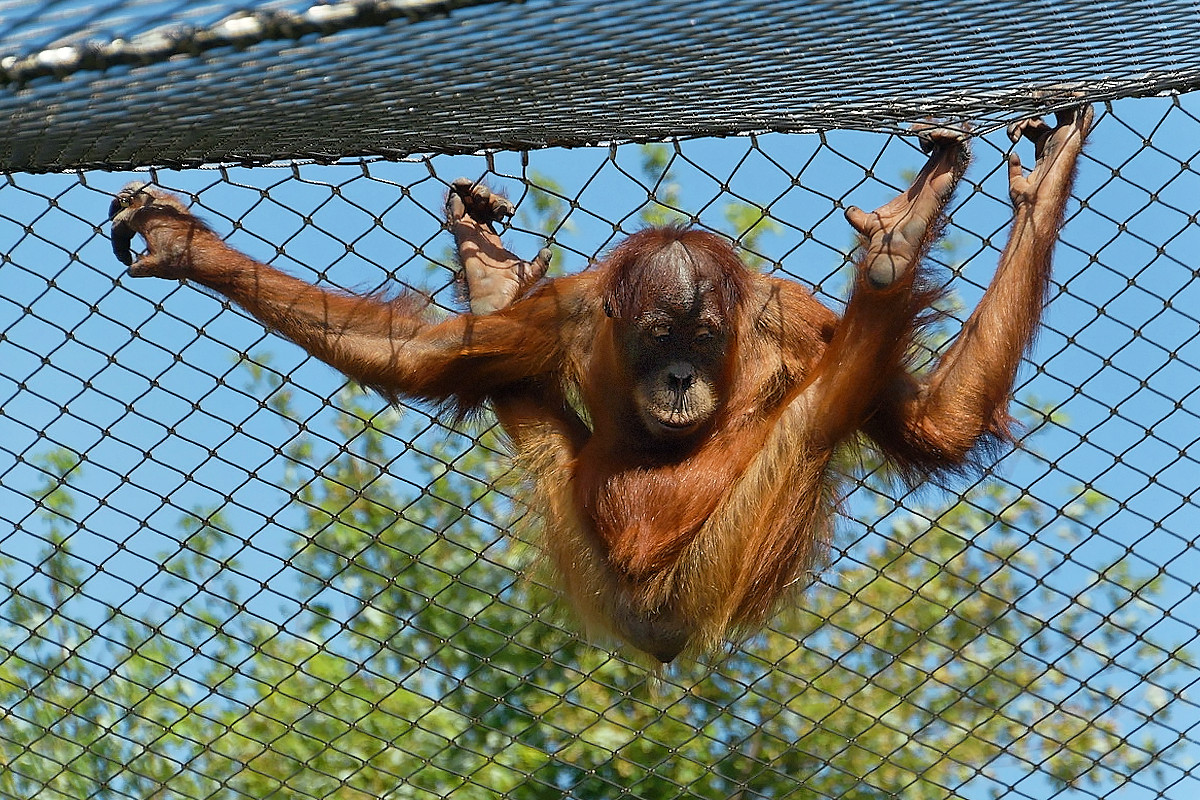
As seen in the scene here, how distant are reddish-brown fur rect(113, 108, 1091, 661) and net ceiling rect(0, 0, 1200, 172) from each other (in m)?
0.21

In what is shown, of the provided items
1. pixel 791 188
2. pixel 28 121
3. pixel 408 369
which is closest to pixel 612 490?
pixel 408 369

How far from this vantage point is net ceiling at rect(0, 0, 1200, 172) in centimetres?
212

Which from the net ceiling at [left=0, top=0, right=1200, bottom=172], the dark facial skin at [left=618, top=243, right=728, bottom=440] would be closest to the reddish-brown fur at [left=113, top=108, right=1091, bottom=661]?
the dark facial skin at [left=618, top=243, right=728, bottom=440]

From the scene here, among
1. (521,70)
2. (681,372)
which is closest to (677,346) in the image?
(681,372)

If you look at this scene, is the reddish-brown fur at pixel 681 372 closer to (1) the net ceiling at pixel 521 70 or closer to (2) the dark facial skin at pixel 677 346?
(2) the dark facial skin at pixel 677 346

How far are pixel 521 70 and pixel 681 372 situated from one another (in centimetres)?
82

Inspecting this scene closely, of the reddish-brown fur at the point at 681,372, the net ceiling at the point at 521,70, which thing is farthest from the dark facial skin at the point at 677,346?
the net ceiling at the point at 521,70

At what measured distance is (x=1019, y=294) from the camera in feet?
10.1

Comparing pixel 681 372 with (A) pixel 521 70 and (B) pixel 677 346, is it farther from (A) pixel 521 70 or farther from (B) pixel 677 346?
(A) pixel 521 70

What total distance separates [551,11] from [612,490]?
4.70 ft

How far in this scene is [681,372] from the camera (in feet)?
10.3

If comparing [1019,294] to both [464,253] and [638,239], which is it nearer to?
[638,239]

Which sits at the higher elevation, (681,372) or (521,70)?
(521,70)

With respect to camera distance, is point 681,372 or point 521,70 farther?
point 681,372
